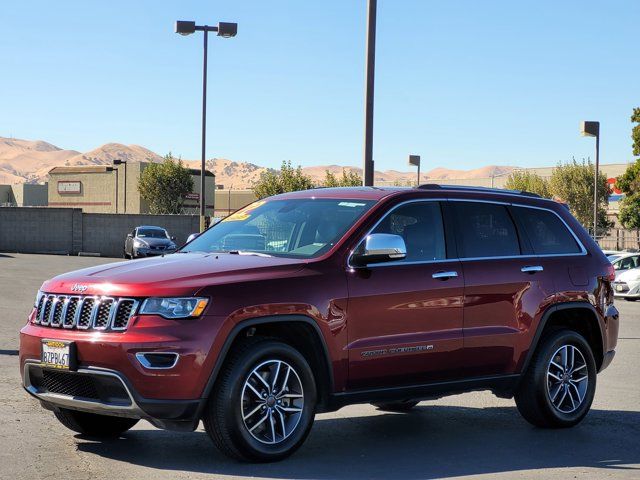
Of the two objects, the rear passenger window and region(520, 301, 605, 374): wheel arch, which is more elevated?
the rear passenger window

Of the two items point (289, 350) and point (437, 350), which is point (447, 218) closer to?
point (437, 350)

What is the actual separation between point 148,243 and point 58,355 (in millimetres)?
38378

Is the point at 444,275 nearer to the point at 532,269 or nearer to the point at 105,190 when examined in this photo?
the point at 532,269

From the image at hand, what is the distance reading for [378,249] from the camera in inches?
292

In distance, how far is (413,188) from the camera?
8.36 metres

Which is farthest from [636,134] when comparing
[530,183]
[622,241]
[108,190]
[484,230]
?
[108,190]

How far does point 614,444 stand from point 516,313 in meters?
1.22

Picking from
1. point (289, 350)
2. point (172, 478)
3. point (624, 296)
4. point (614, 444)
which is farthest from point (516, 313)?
point (624, 296)

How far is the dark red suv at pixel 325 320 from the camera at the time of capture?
676 cm

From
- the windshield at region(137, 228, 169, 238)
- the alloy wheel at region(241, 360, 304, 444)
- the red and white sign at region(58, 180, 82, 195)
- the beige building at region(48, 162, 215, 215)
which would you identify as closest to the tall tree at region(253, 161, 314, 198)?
the beige building at region(48, 162, 215, 215)

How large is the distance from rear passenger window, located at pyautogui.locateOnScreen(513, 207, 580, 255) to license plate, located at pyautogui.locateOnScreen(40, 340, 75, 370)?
396 centimetres

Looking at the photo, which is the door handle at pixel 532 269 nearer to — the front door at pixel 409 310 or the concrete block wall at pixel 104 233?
the front door at pixel 409 310

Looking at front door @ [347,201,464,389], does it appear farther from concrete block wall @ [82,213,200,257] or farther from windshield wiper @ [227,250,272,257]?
concrete block wall @ [82,213,200,257]

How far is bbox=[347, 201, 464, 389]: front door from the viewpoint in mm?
7469
